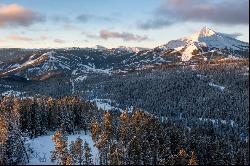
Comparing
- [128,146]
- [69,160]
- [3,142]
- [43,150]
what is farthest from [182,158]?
[43,150]

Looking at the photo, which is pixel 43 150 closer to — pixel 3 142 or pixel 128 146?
pixel 3 142

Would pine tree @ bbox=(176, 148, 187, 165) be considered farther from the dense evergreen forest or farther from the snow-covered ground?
the snow-covered ground

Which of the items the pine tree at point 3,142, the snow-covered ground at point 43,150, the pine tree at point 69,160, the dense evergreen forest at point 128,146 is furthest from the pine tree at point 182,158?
the pine tree at point 3,142

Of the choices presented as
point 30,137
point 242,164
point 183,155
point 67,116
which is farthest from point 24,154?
point 242,164

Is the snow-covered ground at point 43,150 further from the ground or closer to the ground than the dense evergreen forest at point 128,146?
closer to the ground

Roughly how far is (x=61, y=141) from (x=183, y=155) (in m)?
39.8

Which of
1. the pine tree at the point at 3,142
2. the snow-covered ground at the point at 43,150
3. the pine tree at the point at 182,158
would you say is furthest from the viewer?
the snow-covered ground at the point at 43,150

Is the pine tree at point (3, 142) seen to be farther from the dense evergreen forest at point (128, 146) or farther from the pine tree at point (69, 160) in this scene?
the pine tree at point (69, 160)

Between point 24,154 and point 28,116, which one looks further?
point 28,116

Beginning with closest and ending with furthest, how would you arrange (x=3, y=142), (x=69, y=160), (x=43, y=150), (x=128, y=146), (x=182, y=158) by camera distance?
(x=69, y=160)
(x=182, y=158)
(x=3, y=142)
(x=128, y=146)
(x=43, y=150)

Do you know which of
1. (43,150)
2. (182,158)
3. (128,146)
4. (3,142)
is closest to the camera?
(182,158)

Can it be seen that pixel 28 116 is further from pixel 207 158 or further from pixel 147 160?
pixel 207 158

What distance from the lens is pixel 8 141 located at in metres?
146

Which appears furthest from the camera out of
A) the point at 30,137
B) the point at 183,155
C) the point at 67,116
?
the point at 67,116
